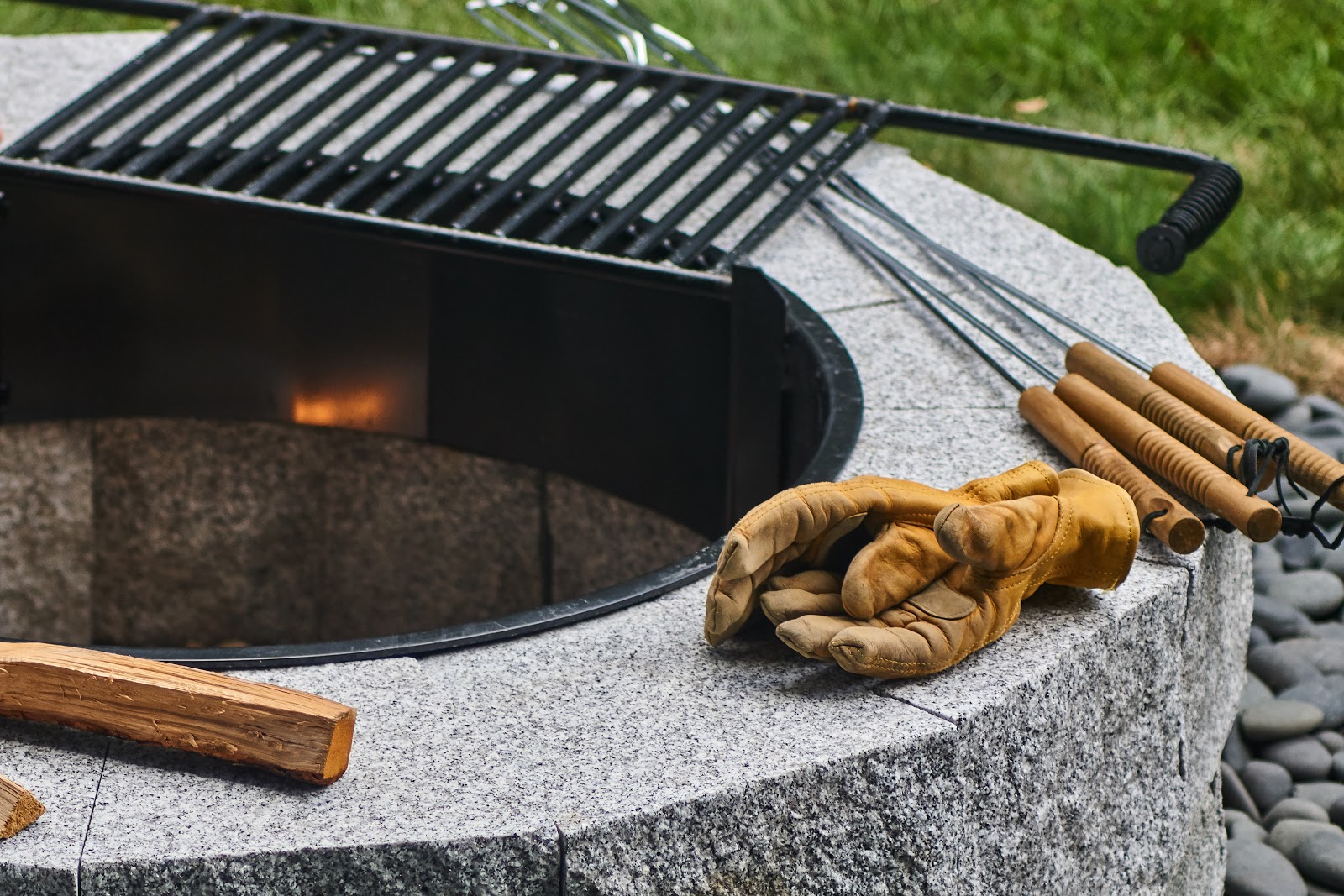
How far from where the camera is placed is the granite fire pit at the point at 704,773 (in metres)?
1.55

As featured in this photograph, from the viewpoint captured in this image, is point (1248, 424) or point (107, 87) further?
point (107, 87)

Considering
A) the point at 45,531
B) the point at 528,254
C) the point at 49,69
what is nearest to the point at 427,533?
the point at 45,531

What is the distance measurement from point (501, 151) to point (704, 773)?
1.72 m

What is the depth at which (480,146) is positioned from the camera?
11.6 feet

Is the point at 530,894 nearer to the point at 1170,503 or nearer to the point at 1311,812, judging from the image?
the point at 1170,503

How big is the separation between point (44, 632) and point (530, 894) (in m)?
2.60

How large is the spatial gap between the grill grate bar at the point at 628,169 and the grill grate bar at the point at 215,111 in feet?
2.42

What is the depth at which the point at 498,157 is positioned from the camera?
299 centimetres

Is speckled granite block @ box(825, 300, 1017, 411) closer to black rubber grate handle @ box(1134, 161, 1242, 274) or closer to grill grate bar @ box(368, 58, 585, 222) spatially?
black rubber grate handle @ box(1134, 161, 1242, 274)

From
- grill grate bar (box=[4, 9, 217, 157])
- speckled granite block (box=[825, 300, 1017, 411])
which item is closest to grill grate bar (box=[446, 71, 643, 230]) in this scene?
speckled granite block (box=[825, 300, 1017, 411])

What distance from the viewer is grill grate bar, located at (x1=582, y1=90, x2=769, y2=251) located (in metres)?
2.79

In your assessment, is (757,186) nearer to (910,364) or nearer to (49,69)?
(910,364)

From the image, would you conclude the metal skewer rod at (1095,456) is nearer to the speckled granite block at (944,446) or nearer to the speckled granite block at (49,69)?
the speckled granite block at (944,446)

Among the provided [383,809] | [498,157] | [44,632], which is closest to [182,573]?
[44,632]
